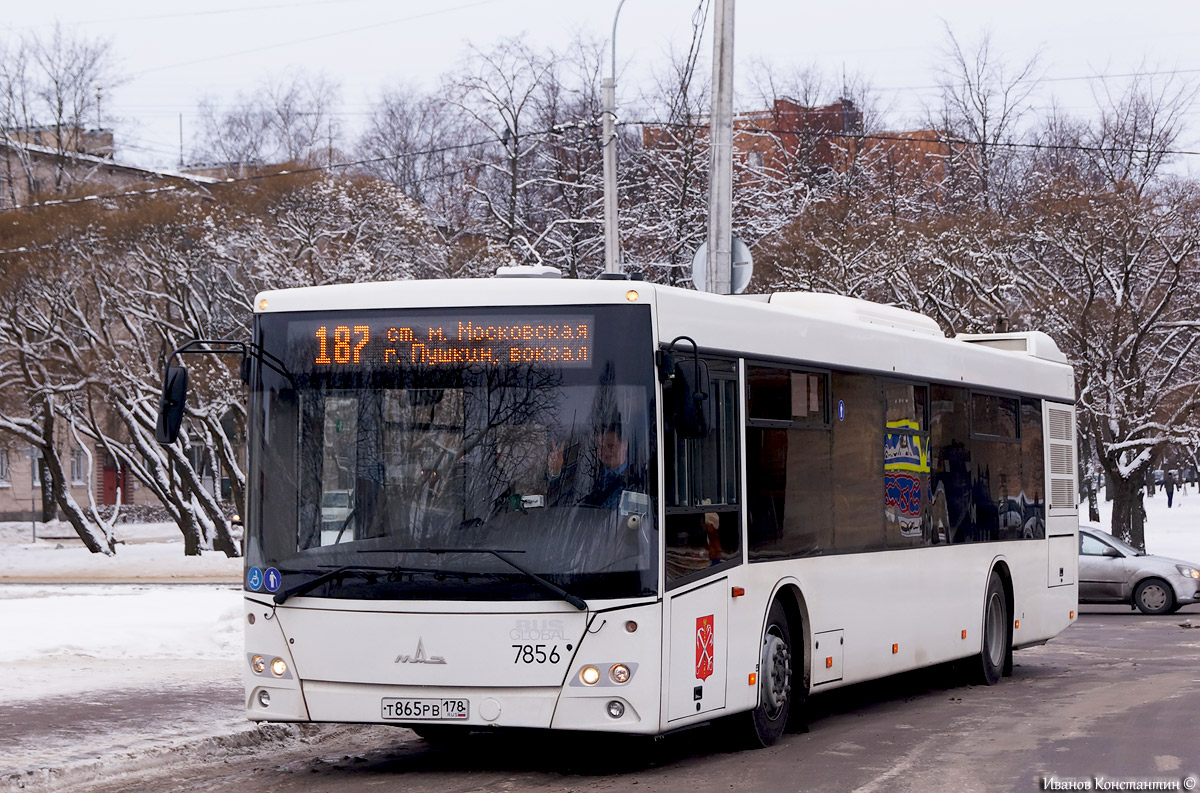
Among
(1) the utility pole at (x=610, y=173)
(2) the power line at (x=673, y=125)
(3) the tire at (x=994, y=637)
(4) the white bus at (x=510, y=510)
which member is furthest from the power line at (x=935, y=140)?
(4) the white bus at (x=510, y=510)

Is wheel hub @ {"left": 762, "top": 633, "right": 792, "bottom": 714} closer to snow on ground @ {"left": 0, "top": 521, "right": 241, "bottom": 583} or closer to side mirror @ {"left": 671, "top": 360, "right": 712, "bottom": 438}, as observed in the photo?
side mirror @ {"left": 671, "top": 360, "right": 712, "bottom": 438}

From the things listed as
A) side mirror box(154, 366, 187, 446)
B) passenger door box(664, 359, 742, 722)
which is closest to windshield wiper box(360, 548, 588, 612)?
passenger door box(664, 359, 742, 722)

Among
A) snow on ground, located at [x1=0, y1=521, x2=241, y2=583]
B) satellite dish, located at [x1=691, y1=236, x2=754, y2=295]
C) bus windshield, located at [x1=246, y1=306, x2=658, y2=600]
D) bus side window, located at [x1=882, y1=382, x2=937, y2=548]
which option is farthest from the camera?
snow on ground, located at [x1=0, y1=521, x2=241, y2=583]

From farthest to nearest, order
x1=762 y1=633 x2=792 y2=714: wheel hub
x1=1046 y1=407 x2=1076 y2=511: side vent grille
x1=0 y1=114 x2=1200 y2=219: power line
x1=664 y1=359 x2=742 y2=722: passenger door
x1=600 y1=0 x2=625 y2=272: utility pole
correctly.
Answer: x1=0 y1=114 x2=1200 y2=219: power line < x1=600 y1=0 x2=625 y2=272: utility pole < x1=1046 y1=407 x2=1076 y2=511: side vent grille < x1=762 y1=633 x2=792 y2=714: wheel hub < x1=664 y1=359 x2=742 y2=722: passenger door

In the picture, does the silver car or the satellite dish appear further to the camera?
the silver car

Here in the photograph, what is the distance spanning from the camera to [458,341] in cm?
929

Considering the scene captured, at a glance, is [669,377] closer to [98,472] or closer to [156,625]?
[156,625]

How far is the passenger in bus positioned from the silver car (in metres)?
17.2

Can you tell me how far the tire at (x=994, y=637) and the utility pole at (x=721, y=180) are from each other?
15.0 ft

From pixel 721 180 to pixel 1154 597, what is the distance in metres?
11.1

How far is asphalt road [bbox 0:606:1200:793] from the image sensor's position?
9.09m

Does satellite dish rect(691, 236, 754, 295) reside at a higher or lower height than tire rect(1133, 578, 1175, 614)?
higher

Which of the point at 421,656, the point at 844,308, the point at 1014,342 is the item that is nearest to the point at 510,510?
the point at 421,656

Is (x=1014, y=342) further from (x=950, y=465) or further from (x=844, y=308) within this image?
(x=844, y=308)
